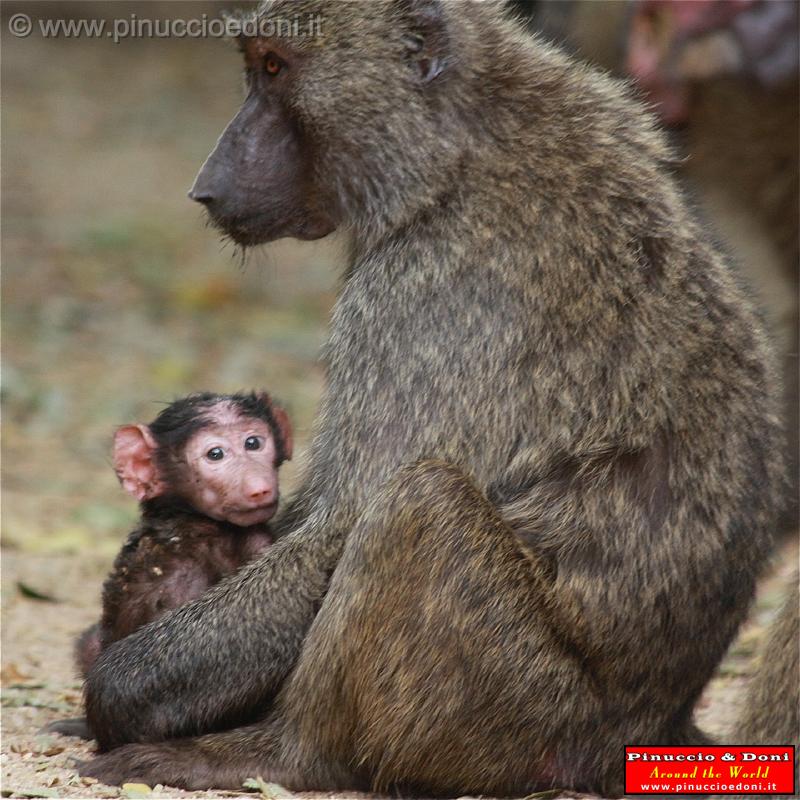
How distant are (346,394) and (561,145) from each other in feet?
2.86

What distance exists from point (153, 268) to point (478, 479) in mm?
7736

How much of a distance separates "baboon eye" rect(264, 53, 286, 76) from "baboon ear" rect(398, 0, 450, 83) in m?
0.34

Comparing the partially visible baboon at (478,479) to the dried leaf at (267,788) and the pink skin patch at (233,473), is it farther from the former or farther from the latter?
the pink skin patch at (233,473)

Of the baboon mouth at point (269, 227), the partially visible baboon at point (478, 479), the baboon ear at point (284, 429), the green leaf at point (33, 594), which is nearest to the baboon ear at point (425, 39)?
the partially visible baboon at point (478, 479)

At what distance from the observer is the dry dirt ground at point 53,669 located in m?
3.88

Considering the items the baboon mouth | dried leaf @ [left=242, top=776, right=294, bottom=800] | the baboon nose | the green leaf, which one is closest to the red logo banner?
dried leaf @ [left=242, top=776, right=294, bottom=800]

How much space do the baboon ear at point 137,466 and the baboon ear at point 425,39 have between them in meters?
1.26

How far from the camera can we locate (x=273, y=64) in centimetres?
419

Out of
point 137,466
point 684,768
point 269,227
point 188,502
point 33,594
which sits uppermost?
point 269,227

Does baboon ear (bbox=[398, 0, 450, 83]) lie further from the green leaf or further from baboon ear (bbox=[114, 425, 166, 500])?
the green leaf

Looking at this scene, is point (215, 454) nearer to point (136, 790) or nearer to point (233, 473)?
point (233, 473)

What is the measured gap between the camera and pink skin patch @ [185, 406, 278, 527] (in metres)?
4.22

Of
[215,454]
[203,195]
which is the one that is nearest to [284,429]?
[215,454]

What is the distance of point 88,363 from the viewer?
Result: 937 centimetres
